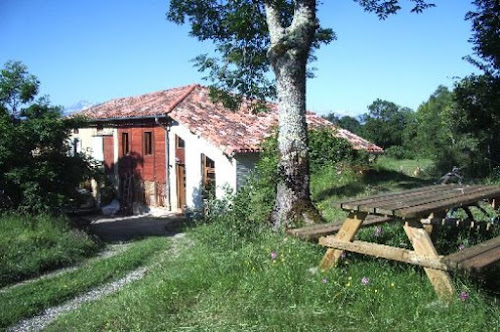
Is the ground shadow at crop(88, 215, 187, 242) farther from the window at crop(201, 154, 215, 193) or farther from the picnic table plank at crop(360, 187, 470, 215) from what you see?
the picnic table plank at crop(360, 187, 470, 215)

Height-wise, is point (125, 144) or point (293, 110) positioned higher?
point (125, 144)

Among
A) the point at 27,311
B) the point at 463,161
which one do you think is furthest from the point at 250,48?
the point at 463,161

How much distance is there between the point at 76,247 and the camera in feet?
36.0

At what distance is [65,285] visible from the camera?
811 centimetres

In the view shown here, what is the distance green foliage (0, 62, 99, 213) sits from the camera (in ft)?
38.5

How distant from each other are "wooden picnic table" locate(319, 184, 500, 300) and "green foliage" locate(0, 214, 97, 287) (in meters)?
6.88

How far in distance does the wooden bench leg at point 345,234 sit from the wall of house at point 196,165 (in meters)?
11.4

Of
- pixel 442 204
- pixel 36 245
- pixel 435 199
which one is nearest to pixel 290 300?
pixel 442 204

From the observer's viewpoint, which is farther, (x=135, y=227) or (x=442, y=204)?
(x=135, y=227)

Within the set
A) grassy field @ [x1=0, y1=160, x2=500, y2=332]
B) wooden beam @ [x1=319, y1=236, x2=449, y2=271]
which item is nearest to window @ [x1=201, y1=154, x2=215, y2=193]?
grassy field @ [x1=0, y1=160, x2=500, y2=332]

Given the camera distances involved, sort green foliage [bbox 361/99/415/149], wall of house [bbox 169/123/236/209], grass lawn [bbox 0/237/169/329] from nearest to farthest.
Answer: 1. grass lawn [bbox 0/237/169/329]
2. wall of house [bbox 169/123/236/209]
3. green foliage [bbox 361/99/415/149]

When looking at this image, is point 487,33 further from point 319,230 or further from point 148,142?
point 148,142

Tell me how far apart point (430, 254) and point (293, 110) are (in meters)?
3.92

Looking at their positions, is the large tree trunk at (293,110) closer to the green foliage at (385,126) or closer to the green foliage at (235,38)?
the green foliage at (235,38)
